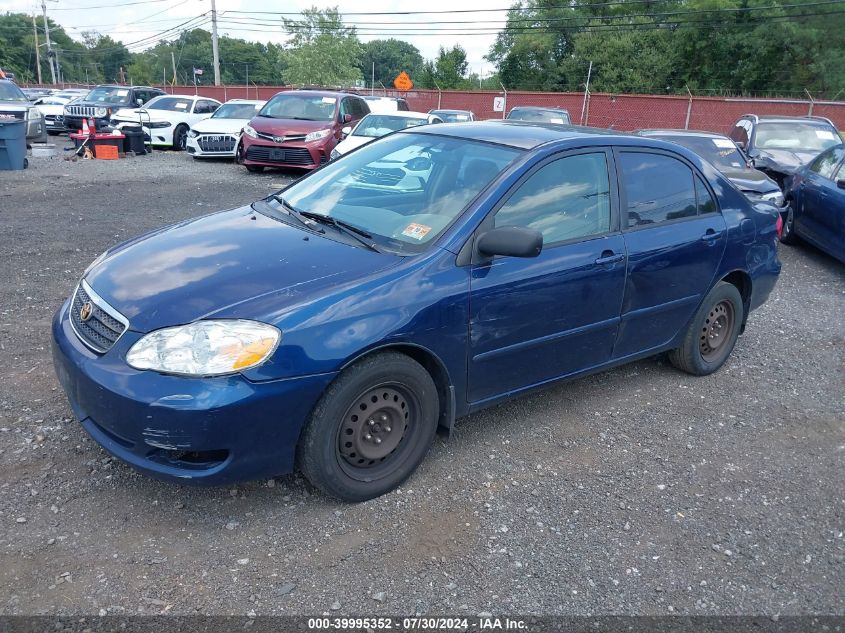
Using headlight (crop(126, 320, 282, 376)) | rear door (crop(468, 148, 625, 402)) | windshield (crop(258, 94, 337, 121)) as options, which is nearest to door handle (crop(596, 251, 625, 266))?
rear door (crop(468, 148, 625, 402))

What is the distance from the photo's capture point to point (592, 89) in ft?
154

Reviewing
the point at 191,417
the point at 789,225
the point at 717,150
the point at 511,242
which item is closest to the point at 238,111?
the point at 717,150

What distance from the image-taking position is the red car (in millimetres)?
13547

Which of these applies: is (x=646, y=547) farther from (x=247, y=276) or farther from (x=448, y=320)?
(x=247, y=276)

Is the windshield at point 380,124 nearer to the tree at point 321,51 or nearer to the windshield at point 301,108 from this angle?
the windshield at point 301,108

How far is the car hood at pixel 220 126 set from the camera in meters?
16.5

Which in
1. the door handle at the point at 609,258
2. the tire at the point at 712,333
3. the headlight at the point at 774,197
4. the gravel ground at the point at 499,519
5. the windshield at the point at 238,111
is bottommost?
the gravel ground at the point at 499,519

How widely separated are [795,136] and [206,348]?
477 inches

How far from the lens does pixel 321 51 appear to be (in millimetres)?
53781

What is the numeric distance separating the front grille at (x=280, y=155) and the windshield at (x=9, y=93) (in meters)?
7.66

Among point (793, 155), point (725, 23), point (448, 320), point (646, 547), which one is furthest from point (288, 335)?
point (725, 23)

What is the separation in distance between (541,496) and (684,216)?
217 cm

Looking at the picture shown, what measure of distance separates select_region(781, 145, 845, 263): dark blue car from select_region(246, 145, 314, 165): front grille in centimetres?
848

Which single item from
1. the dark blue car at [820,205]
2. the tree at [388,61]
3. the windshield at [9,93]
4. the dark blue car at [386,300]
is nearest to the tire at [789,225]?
the dark blue car at [820,205]
